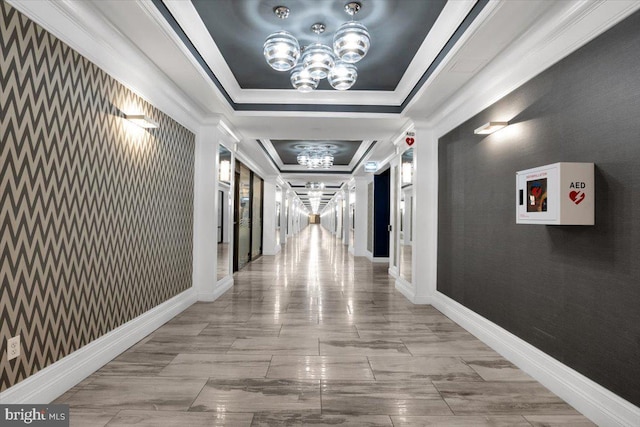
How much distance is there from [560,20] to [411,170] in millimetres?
3726

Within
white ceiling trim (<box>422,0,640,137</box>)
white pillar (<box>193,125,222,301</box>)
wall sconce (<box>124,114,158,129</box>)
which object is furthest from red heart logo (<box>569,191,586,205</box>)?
white pillar (<box>193,125,222,301</box>)

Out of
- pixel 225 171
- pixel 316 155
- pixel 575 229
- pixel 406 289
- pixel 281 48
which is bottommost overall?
pixel 406 289

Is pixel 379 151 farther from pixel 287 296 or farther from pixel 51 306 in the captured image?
pixel 51 306

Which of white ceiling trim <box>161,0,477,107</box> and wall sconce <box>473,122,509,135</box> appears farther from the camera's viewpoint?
wall sconce <box>473,122,509,135</box>

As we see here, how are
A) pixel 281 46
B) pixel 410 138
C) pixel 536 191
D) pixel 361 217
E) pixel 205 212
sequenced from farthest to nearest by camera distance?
pixel 361 217 → pixel 410 138 → pixel 205 212 → pixel 281 46 → pixel 536 191

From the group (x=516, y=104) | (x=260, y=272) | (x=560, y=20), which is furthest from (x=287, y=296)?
(x=560, y=20)

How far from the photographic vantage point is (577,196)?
2574 millimetres

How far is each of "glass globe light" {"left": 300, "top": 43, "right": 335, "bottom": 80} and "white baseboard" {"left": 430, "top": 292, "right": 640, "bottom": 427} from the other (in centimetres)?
318

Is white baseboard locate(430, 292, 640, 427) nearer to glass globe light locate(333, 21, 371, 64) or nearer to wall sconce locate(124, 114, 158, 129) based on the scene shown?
glass globe light locate(333, 21, 371, 64)

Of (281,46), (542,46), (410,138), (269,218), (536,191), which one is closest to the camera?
(536,191)

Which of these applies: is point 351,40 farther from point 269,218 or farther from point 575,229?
point 269,218

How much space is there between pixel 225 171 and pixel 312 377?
434 centimetres

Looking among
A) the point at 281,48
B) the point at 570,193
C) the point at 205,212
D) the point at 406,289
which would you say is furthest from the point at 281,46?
the point at 406,289

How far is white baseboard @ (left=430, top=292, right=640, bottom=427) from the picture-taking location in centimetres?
235
